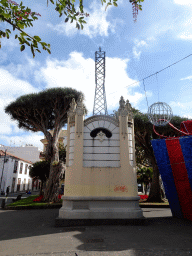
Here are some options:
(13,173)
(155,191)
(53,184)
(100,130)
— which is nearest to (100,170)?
(100,130)

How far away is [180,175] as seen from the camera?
38.3ft

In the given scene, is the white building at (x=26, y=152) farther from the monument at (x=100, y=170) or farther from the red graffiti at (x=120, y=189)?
the red graffiti at (x=120, y=189)

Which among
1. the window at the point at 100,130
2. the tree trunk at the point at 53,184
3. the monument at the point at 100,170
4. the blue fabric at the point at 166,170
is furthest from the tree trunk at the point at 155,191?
the window at the point at 100,130

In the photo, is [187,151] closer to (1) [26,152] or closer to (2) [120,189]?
(2) [120,189]

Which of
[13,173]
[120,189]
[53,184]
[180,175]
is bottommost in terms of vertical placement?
[120,189]

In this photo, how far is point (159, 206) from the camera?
1988 centimetres

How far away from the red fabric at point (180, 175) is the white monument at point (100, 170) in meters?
2.43

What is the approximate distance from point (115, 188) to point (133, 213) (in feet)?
5.30

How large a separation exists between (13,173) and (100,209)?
41655 millimetres

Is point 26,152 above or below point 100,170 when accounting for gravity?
above

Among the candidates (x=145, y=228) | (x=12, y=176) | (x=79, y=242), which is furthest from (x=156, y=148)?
(x=12, y=176)

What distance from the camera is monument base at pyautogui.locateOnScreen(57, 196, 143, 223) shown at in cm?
1057

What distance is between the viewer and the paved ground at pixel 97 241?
6.38 meters

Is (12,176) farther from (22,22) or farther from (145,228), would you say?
(22,22)
